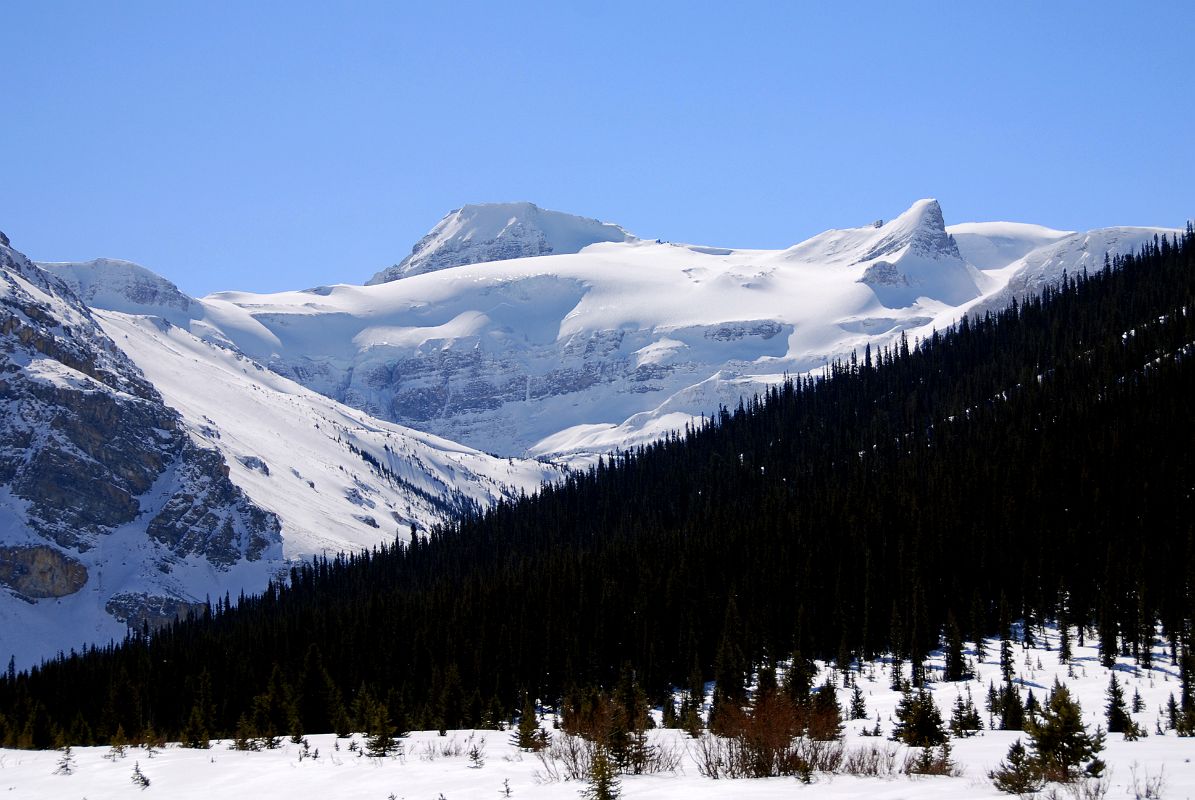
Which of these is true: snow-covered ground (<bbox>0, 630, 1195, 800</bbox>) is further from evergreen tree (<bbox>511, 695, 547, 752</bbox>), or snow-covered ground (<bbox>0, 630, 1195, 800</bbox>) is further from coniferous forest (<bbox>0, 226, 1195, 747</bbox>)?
coniferous forest (<bbox>0, 226, 1195, 747</bbox>)

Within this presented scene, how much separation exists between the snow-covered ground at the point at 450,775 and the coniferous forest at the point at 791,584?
356 inches

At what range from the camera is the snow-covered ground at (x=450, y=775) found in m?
25.4

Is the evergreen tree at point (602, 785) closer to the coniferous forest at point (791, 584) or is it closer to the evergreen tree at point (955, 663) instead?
the coniferous forest at point (791, 584)

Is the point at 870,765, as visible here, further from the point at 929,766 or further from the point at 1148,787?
the point at 1148,787

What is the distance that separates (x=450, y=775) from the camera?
30.8m

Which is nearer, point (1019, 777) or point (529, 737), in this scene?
point (1019, 777)

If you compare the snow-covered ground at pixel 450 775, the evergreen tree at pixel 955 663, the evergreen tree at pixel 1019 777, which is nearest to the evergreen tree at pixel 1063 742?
the evergreen tree at pixel 1019 777

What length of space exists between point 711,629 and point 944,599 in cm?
1729

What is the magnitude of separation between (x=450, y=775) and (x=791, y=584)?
211 ft

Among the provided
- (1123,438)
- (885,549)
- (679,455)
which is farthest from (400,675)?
(679,455)

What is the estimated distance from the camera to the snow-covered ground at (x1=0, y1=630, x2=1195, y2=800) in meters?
25.4

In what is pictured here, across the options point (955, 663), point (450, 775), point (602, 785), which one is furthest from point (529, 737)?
point (955, 663)

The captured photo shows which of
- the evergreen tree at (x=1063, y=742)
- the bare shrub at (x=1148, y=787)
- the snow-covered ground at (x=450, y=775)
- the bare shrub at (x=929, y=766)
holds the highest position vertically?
the evergreen tree at (x=1063, y=742)

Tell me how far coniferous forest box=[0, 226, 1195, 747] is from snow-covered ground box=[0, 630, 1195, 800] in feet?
29.7
